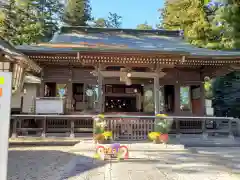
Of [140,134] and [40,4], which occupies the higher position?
[40,4]

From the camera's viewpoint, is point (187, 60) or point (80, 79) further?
point (80, 79)

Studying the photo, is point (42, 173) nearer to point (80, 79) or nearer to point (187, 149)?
point (187, 149)

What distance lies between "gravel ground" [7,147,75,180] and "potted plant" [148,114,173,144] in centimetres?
291

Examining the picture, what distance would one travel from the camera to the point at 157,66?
365 inches

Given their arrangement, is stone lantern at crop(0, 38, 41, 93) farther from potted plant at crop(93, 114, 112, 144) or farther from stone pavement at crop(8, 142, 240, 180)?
potted plant at crop(93, 114, 112, 144)

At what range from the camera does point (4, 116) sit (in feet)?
7.66

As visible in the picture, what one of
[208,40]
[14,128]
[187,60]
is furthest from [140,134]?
[208,40]

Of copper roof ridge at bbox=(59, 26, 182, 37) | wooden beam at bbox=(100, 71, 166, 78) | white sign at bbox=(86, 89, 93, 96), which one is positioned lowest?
white sign at bbox=(86, 89, 93, 96)

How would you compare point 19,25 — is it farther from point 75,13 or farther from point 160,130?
point 160,130

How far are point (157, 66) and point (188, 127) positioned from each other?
3.50 meters

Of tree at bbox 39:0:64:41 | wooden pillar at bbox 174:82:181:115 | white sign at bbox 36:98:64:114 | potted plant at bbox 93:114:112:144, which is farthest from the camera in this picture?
tree at bbox 39:0:64:41

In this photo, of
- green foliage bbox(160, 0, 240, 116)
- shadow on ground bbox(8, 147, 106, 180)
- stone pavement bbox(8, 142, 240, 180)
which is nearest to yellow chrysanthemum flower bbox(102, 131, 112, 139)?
stone pavement bbox(8, 142, 240, 180)

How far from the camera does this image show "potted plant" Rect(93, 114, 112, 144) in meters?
7.62

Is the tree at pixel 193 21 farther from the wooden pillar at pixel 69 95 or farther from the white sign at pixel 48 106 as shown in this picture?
the white sign at pixel 48 106
